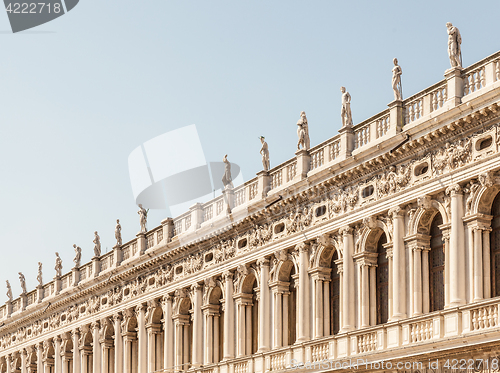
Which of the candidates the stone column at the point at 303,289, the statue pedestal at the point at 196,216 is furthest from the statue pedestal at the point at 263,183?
the statue pedestal at the point at 196,216

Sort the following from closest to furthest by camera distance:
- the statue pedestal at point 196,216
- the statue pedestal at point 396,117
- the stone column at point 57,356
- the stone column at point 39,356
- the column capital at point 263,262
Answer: the statue pedestal at point 396,117 < the column capital at point 263,262 < the statue pedestal at point 196,216 < the stone column at point 57,356 < the stone column at point 39,356

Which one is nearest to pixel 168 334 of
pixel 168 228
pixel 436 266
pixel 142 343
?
pixel 142 343

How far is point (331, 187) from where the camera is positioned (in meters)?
31.0

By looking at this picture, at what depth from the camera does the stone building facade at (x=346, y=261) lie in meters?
25.7

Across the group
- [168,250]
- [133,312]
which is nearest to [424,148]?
[168,250]

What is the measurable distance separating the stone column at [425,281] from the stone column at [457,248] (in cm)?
142

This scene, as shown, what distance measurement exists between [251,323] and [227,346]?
124cm

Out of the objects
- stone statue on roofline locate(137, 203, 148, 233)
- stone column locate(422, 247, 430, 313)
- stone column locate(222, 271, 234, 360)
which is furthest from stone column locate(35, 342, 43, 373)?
stone column locate(422, 247, 430, 313)

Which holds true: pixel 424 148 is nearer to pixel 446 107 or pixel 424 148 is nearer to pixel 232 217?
pixel 446 107

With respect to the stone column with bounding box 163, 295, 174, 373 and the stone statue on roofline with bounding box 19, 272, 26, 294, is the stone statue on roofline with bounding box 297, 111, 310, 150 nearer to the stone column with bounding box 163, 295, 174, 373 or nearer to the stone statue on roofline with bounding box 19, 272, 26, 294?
the stone column with bounding box 163, 295, 174, 373

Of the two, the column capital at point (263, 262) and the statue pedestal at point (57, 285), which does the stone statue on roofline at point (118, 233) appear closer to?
the statue pedestal at point (57, 285)

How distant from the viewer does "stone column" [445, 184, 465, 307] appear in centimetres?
2573

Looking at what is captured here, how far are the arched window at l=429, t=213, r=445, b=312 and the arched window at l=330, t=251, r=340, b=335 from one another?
4.36 metres

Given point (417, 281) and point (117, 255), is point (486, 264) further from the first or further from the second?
point (117, 255)
